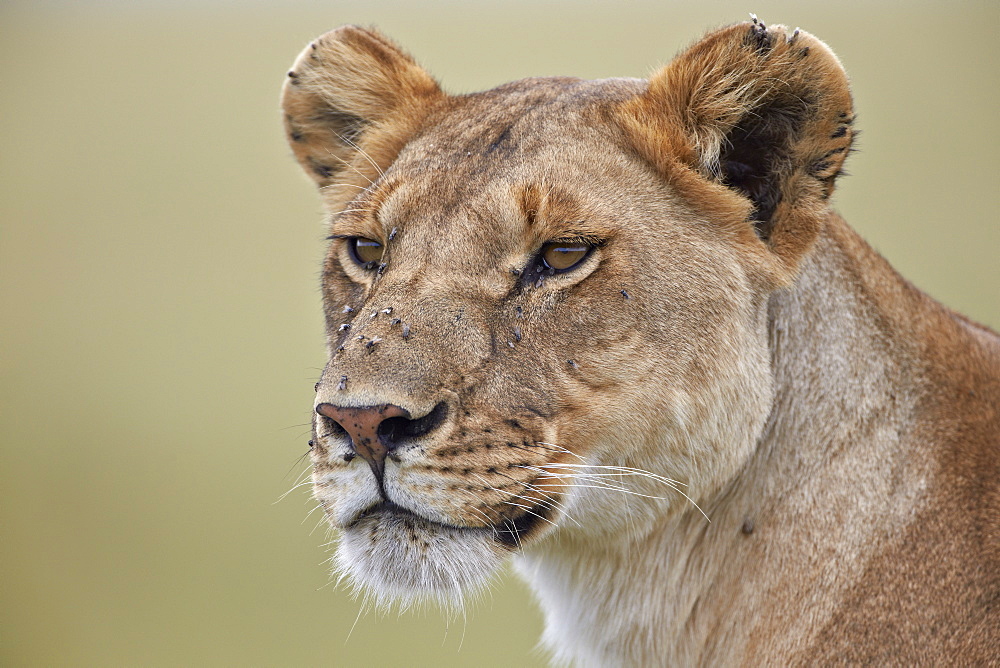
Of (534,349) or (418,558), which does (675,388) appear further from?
(418,558)

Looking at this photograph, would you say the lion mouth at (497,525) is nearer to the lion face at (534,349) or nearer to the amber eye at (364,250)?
the lion face at (534,349)

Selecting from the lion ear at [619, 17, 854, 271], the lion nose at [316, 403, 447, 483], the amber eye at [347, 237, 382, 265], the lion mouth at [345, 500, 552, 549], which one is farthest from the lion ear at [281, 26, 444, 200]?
the lion mouth at [345, 500, 552, 549]

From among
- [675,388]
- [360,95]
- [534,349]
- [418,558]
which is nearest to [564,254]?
[534,349]

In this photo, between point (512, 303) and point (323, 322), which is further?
point (323, 322)

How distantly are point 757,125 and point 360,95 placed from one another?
1.59 metres

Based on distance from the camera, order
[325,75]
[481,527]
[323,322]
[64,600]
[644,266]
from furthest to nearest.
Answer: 1. [64,600]
2. [325,75]
3. [323,322]
4. [644,266]
5. [481,527]

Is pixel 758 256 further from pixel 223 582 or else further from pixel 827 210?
pixel 223 582

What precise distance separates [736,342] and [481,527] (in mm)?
974

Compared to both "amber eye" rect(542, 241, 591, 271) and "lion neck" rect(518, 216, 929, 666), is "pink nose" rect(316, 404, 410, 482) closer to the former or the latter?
"amber eye" rect(542, 241, 591, 271)

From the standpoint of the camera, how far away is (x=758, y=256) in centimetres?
314

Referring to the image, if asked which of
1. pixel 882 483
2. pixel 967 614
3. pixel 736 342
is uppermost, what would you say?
pixel 736 342

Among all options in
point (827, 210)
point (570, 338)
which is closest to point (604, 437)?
point (570, 338)

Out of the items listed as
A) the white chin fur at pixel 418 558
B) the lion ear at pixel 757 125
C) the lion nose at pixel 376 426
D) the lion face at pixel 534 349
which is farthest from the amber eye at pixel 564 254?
the white chin fur at pixel 418 558

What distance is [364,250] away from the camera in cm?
349
